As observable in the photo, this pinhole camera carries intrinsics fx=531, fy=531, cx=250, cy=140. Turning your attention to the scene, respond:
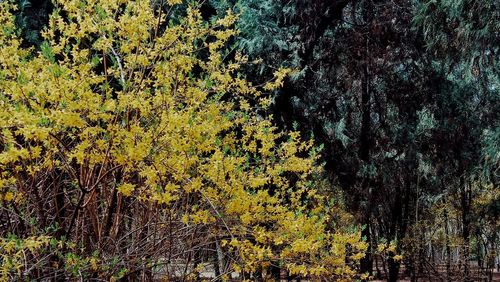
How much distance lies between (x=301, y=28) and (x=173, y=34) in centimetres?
518

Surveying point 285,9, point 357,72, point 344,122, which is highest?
point 285,9

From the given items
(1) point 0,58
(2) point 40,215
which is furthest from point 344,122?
(1) point 0,58

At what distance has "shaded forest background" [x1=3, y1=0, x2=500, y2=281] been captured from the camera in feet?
23.8

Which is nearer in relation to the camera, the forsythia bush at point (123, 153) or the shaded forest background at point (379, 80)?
the forsythia bush at point (123, 153)

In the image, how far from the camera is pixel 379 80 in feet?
35.8

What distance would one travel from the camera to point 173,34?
13.3ft

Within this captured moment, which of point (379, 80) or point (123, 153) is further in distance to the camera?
point (379, 80)

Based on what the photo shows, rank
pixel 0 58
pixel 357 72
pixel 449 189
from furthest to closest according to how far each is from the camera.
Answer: pixel 449 189 → pixel 357 72 → pixel 0 58

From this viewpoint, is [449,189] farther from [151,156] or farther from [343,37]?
[151,156]

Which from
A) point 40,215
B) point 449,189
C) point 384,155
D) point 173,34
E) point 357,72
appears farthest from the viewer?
point 449,189

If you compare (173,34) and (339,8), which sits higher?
(339,8)

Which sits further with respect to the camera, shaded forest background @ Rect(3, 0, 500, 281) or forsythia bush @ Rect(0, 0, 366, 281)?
shaded forest background @ Rect(3, 0, 500, 281)

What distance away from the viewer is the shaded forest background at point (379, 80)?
7242 millimetres

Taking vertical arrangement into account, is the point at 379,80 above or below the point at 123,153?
above
